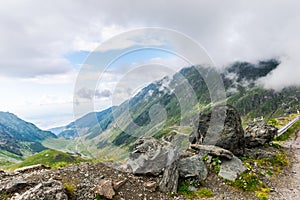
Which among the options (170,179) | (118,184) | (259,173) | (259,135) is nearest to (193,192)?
(170,179)

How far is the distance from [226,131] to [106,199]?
12995 millimetres

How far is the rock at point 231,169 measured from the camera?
56.4 ft

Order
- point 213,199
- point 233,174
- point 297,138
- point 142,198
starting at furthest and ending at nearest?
point 297,138
point 233,174
point 213,199
point 142,198

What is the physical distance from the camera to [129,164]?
1664 cm

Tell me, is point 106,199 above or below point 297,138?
below

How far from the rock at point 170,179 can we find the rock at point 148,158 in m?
0.49

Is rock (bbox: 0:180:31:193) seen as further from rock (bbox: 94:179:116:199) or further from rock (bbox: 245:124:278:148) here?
rock (bbox: 245:124:278:148)

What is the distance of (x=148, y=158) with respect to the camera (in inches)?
656

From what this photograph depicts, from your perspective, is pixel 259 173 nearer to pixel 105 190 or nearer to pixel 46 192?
pixel 105 190

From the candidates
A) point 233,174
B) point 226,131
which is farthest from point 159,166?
point 226,131

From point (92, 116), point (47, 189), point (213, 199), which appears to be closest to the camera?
point (47, 189)

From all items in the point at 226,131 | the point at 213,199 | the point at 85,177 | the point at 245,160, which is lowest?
the point at 213,199

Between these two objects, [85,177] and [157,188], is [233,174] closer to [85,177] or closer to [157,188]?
[157,188]

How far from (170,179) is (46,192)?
7.48 m
